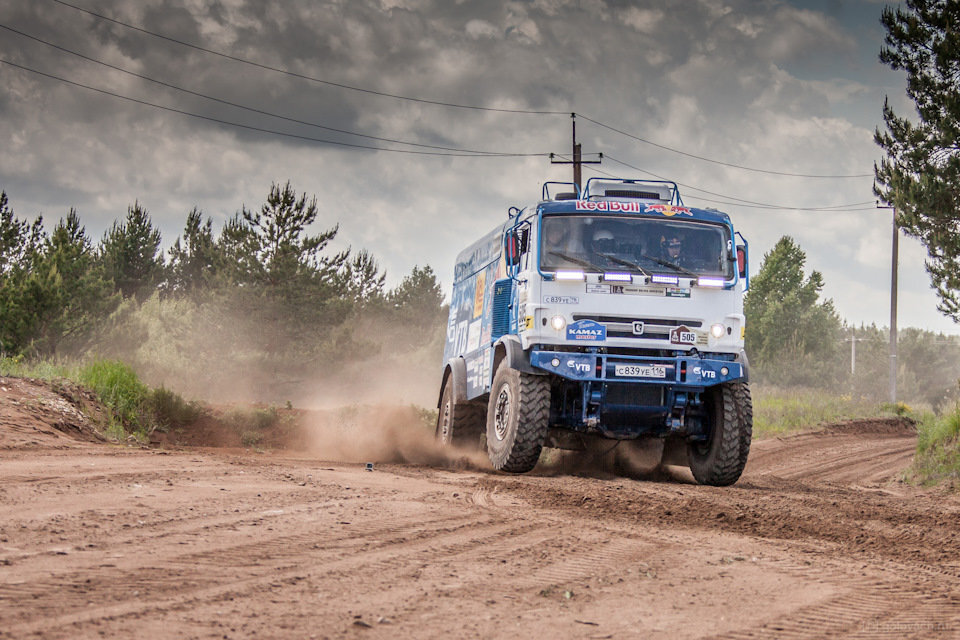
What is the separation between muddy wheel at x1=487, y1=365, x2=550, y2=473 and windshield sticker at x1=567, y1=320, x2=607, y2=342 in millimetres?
669

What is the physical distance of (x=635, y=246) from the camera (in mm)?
12375

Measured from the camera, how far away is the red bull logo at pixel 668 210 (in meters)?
12.6

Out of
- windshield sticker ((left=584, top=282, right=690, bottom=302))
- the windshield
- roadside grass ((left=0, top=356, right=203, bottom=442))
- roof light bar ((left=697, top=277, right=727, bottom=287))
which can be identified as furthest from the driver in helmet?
roadside grass ((left=0, top=356, right=203, bottom=442))

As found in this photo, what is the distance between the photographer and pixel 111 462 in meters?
10.9

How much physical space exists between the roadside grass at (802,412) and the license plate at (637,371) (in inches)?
553

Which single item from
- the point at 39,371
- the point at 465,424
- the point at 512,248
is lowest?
the point at 465,424

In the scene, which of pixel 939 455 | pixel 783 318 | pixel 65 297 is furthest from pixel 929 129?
pixel 783 318

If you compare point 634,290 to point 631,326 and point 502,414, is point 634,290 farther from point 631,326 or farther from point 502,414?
point 502,414

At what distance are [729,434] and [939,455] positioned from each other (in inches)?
191

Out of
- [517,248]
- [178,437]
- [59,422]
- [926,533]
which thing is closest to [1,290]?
[178,437]

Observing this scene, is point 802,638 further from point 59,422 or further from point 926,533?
point 59,422

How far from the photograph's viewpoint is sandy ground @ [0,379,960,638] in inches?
179

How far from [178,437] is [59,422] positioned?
3.97 meters

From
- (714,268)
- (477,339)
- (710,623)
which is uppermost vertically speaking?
(714,268)
